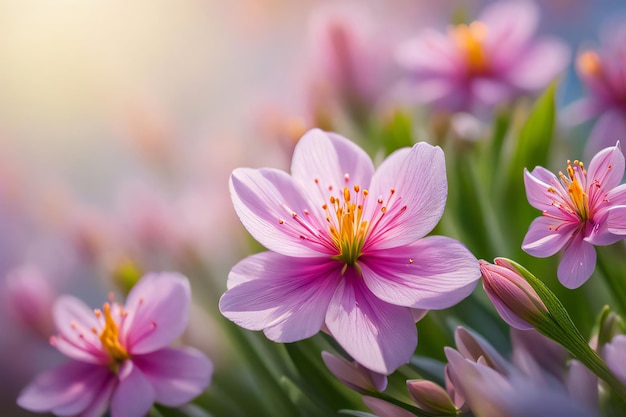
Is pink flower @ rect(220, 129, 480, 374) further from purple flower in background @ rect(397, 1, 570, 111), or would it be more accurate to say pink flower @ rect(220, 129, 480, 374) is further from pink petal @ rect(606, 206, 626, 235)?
purple flower in background @ rect(397, 1, 570, 111)

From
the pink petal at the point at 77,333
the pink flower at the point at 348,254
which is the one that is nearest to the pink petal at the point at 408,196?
the pink flower at the point at 348,254

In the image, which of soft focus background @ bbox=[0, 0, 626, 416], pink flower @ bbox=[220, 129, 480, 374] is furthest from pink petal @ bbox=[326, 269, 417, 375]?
soft focus background @ bbox=[0, 0, 626, 416]

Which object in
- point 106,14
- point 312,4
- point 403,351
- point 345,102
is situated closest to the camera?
point 403,351

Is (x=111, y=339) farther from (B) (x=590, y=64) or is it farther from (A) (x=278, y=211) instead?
(B) (x=590, y=64)

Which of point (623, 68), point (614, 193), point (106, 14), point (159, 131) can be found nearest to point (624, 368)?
point (614, 193)

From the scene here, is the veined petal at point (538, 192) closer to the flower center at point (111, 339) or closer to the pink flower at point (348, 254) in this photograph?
the pink flower at point (348, 254)

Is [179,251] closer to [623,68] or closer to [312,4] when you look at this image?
[623,68]
